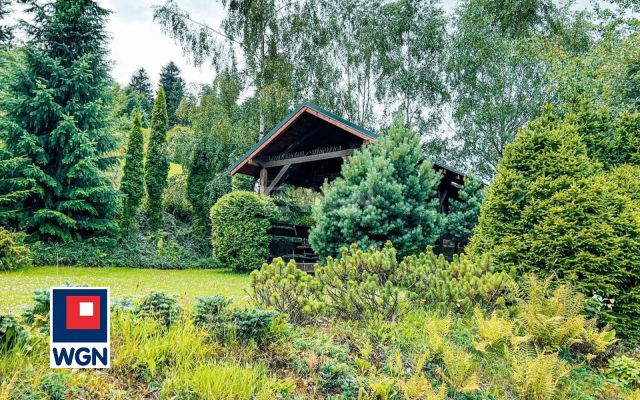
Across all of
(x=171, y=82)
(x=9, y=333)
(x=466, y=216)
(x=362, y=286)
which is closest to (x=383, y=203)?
(x=466, y=216)

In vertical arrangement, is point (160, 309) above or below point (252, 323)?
above

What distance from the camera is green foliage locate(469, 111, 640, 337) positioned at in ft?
14.3

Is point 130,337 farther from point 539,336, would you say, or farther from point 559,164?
point 559,164

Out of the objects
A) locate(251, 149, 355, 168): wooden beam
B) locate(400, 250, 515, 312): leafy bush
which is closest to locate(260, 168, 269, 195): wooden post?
locate(251, 149, 355, 168): wooden beam

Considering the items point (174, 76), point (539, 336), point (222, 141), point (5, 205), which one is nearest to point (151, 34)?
point (222, 141)

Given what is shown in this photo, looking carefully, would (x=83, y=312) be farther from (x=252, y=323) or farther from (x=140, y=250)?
(x=140, y=250)

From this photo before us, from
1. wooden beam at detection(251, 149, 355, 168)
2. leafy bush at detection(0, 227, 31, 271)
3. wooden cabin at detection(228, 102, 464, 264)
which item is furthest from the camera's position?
wooden cabin at detection(228, 102, 464, 264)

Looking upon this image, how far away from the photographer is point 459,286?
411cm

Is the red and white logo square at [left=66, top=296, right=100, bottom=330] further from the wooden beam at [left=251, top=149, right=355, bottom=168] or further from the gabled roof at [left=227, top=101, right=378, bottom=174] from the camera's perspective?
the wooden beam at [left=251, top=149, right=355, bottom=168]

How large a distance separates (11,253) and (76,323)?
28.7 ft

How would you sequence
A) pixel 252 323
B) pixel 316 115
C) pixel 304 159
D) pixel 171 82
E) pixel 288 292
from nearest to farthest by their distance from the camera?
1. pixel 252 323
2. pixel 288 292
3. pixel 316 115
4. pixel 304 159
5. pixel 171 82

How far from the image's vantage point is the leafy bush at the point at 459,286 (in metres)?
4.05

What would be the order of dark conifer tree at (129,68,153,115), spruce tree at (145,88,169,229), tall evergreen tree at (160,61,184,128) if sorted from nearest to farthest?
1. spruce tree at (145,88,169,229)
2. tall evergreen tree at (160,61,184,128)
3. dark conifer tree at (129,68,153,115)

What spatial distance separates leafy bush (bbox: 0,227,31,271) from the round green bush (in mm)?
4312
